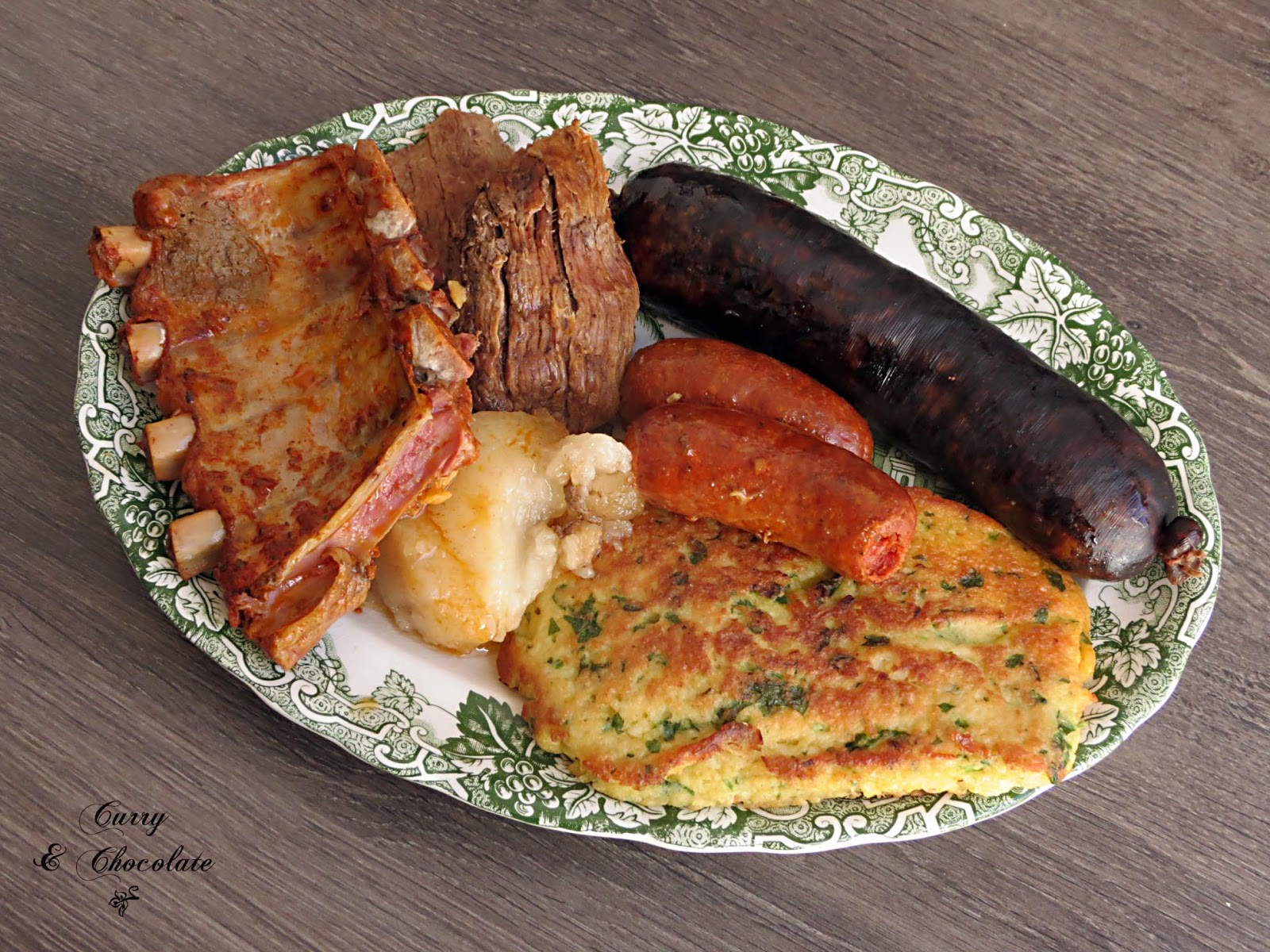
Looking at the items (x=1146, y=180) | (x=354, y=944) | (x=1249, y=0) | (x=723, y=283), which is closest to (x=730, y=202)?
(x=723, y=283)

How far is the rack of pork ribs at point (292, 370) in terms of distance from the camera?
3.12 m

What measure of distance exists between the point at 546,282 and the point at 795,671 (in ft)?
5.07

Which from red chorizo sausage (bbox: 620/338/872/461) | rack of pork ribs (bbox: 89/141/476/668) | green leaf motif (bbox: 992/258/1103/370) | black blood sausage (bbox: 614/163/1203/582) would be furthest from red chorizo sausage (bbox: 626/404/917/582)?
green leaf motif (bbox: 992/258/1103/370)

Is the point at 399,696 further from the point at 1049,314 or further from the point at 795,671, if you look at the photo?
the point at 1049,314

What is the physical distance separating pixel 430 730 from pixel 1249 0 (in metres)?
5.57

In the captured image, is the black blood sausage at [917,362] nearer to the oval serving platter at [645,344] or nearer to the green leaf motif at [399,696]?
the oval serving platter at [645,344]

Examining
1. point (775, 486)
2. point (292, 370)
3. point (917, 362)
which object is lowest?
point (292, 370)

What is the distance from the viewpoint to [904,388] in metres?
3.77

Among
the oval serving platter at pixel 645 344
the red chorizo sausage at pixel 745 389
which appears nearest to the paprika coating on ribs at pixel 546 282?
the red chorizo sausage at pixel 745 389

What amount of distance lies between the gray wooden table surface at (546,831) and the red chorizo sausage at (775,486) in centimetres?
118

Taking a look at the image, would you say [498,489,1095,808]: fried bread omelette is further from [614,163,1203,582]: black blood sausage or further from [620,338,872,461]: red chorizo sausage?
[620,338,872,461]: red chorizo sausage

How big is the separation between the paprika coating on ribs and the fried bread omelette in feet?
2.15

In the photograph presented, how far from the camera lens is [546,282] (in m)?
3.63

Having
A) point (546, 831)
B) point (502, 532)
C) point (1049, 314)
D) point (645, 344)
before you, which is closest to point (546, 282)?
point (645, 344)
